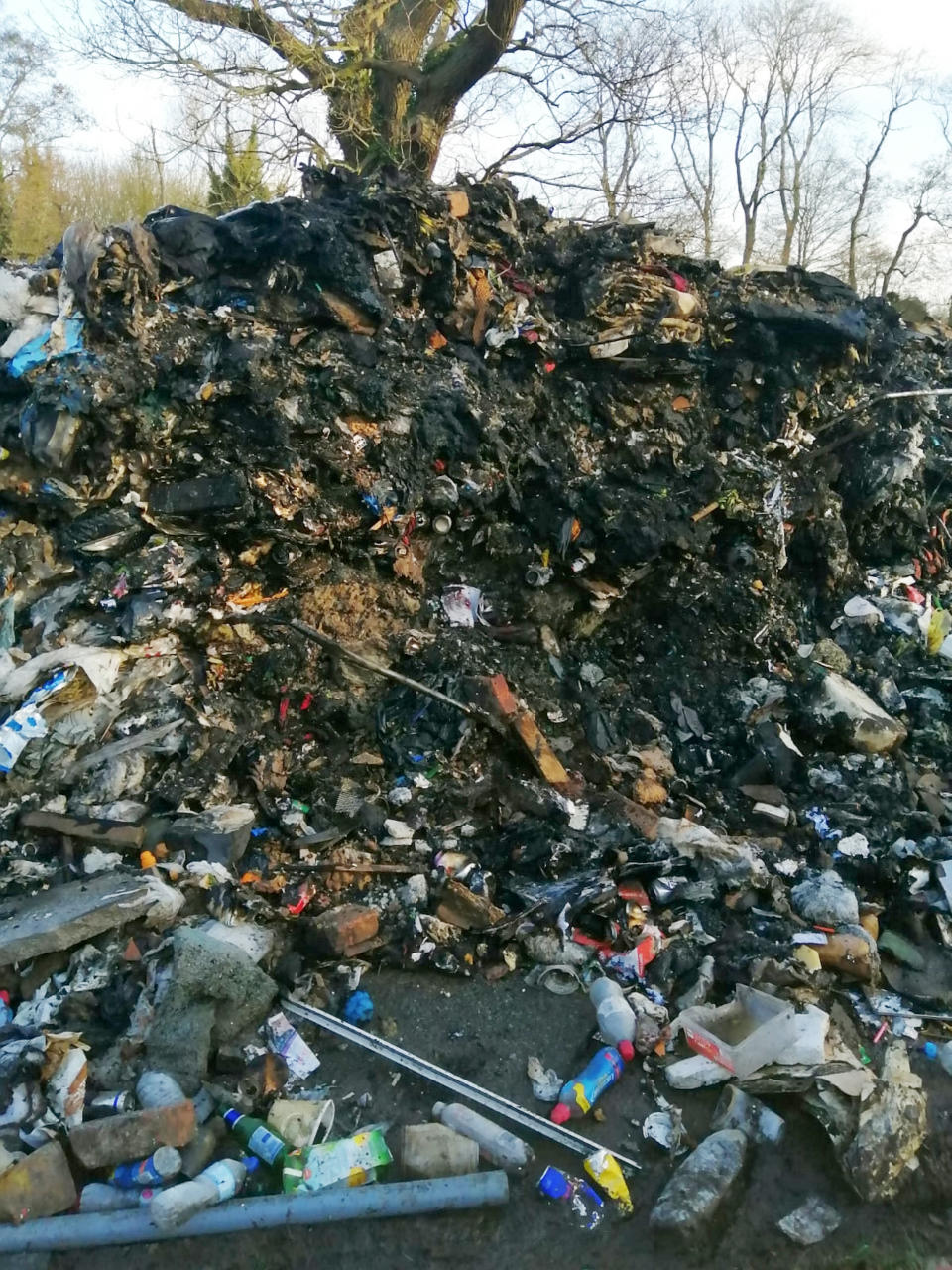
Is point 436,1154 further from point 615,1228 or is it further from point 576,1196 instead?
point 615,1228

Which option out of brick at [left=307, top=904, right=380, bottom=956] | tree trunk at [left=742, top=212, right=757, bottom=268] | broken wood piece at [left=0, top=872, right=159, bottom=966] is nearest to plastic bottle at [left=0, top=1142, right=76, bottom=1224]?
broken wood piece at [left=0, top=872, right=159, bottom=966]

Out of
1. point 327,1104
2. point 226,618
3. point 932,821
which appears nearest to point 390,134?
point 226,618

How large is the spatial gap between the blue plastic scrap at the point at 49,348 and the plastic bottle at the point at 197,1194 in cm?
331

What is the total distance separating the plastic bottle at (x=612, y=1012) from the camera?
2.66 metres

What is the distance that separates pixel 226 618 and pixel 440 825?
1.35 metres

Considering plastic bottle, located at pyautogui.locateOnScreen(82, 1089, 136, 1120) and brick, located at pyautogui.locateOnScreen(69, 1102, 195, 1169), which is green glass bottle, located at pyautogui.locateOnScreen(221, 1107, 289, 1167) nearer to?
brick, located at pyautogui.locateOnScreen(69, 1102, 195, 1169)

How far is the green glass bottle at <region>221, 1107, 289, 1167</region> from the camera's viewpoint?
2.23m

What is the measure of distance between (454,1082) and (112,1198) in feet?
3.14

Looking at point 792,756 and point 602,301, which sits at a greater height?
point 602,301

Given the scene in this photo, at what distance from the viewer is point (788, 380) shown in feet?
17.0

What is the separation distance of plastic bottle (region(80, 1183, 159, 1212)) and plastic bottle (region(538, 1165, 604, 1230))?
3.31ft

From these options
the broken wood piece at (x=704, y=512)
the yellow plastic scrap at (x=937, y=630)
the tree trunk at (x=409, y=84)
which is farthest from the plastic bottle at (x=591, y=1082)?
the tree trunk at (x=409, y=84)

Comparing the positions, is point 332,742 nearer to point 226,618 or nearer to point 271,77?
point 226,618

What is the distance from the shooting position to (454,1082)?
252 cm
